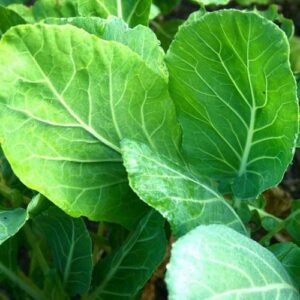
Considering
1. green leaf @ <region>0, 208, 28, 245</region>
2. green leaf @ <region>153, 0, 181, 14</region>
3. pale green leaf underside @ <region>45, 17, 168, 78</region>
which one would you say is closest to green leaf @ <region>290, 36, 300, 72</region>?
green leaf @ <region>153, 0, 181, 14</region>

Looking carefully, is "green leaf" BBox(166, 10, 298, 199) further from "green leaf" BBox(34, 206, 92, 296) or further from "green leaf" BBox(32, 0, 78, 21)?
"green leaf" BBox(32, 0, 78, 21)

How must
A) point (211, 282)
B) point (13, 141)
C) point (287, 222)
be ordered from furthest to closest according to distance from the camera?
point (287, 222) → point (13, 141) → point (211, 282)

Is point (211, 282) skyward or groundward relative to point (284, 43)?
groundward

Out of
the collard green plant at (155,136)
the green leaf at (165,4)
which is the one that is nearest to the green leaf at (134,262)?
the collard green plant at (155,136)

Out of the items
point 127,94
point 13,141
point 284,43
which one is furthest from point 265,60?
point 13,141

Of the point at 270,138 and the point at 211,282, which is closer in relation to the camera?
the point at 211,282

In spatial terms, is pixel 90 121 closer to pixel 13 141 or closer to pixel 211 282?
pixel 13 141
